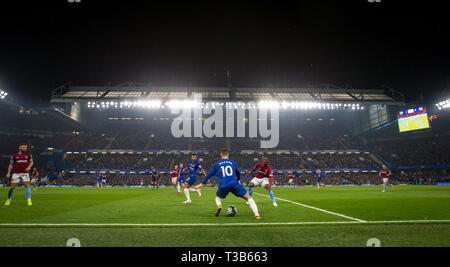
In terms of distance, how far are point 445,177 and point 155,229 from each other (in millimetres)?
54301

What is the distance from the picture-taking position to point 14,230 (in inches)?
191

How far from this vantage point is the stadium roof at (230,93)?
36750mm

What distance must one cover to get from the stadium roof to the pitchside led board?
7.84ft


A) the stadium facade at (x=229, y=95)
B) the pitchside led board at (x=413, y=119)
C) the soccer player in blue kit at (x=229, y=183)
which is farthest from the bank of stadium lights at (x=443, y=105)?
the soccer player in blue kit at (x=229, y=183)

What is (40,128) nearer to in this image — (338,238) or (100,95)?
(100,95)

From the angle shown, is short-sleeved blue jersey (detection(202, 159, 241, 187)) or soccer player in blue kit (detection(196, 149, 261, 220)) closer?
soccer player in blue kit (detection(196, 149, 261, 220))

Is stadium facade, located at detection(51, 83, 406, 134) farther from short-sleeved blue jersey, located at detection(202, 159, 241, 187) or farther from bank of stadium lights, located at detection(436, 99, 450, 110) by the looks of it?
short-sleeved blue jersey, located at detection(202, 159, 241, 187)

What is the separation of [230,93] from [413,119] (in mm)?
29605

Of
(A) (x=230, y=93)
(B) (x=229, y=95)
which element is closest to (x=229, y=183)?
(A) (x=230, y=93)

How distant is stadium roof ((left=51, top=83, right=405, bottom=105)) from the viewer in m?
36.8

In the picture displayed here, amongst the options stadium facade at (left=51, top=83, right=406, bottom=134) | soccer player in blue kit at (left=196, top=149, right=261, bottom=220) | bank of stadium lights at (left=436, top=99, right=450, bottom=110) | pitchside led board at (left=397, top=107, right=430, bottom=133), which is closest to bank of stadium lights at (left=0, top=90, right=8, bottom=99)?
stadium facade at (left=51, top=83, right=406, bottom=134)

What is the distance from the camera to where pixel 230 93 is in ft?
122

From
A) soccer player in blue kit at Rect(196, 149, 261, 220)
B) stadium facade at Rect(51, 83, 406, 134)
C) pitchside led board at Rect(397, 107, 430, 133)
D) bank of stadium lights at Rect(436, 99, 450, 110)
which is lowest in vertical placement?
soccer player in blue kit at Rect(196, 149, 261, 220)

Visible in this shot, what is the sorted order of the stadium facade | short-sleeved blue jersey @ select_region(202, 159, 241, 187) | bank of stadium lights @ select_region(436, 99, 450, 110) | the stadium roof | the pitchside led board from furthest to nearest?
the stadium roof < the stadium facade < the pitchside led board < bank of stadium lights @ select_region(436, 99, 450, 110) < short-sleeved blue jersey @ select_region(202, 159, 241, 187)
